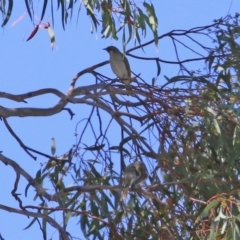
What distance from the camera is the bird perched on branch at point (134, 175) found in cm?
469

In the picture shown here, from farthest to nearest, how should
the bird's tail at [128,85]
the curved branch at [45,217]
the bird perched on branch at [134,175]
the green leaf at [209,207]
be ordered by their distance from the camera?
the bird's tail at [128,85] → the curved branch at [45,217] → the bird perched on branch at [134,175] → the green leaf at [209,207]

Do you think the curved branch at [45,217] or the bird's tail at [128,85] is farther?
the bird's tail at [128,85]

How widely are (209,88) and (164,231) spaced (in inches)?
33.8

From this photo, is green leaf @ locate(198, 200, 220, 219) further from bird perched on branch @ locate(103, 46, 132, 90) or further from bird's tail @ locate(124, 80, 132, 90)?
bird perched on branch @ locate(103, 46, 132, 90)

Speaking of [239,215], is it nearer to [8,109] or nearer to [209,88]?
[209,88]

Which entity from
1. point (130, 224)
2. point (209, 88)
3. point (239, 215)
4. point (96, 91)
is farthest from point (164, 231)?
point (96, 91)

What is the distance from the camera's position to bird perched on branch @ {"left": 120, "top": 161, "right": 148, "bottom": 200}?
469 centimetres

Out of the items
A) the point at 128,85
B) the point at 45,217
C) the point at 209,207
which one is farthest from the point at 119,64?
the point at 209,207

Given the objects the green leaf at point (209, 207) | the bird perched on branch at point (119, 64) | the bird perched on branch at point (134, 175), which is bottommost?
the green leaf at point (209, 207)

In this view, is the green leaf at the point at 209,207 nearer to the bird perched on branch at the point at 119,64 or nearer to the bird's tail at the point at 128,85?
the bird's tail at the point at 128,85

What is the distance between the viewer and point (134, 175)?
4.76 m

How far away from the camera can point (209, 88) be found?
5.06 meters

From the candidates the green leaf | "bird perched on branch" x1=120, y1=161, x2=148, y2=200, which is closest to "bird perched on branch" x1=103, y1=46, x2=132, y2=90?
"bird perched on branch" x1=120, y1=161, x2=148, y2=200

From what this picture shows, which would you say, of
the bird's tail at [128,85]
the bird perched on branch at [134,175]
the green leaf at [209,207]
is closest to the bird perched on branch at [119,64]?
the bird's tail at [128,85]
